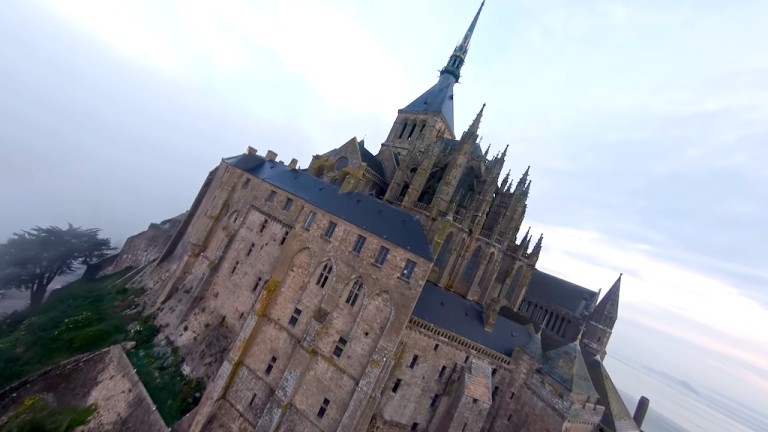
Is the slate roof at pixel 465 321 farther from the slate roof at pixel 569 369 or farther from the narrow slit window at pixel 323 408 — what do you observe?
the narrow slit window at pixel 323 408

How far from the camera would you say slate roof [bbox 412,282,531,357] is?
22.1m

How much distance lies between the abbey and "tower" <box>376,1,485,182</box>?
9.06 meters

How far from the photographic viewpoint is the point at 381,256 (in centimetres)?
2092

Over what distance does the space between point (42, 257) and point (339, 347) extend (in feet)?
151

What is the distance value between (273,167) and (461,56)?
30.6m

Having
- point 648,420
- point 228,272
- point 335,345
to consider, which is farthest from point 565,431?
point 648,420

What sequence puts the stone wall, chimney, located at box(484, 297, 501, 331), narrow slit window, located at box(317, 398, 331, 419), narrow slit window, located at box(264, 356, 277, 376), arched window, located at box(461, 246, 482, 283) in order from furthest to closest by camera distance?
arched window, located at box(461, 246, 482, 283) → chimney, located at box(484, 297, 501, 331) → narrow slit window, located at box(264, 356, 277, 376) → the stone wall → narrow slit window, located at box(317, 398, 331, 419)

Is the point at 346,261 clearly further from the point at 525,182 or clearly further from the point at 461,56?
the point at 461,56

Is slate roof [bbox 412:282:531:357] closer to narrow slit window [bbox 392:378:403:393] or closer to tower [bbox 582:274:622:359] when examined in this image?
narrow slit window [bbox 392:378:403:393]

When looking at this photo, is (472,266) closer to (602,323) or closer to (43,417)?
(602,323)

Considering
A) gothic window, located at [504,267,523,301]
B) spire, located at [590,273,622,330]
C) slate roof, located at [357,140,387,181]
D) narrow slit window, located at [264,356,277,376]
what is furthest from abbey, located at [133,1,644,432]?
spire, located at [590,273,622,330]

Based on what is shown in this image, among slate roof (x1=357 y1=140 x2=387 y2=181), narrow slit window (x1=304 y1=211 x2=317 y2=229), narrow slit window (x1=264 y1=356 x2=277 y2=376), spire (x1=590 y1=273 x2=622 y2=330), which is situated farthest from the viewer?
spire (x1=590 y1=273 x2=622 y2=330)

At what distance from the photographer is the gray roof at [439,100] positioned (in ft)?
134

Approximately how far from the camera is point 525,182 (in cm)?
3175
